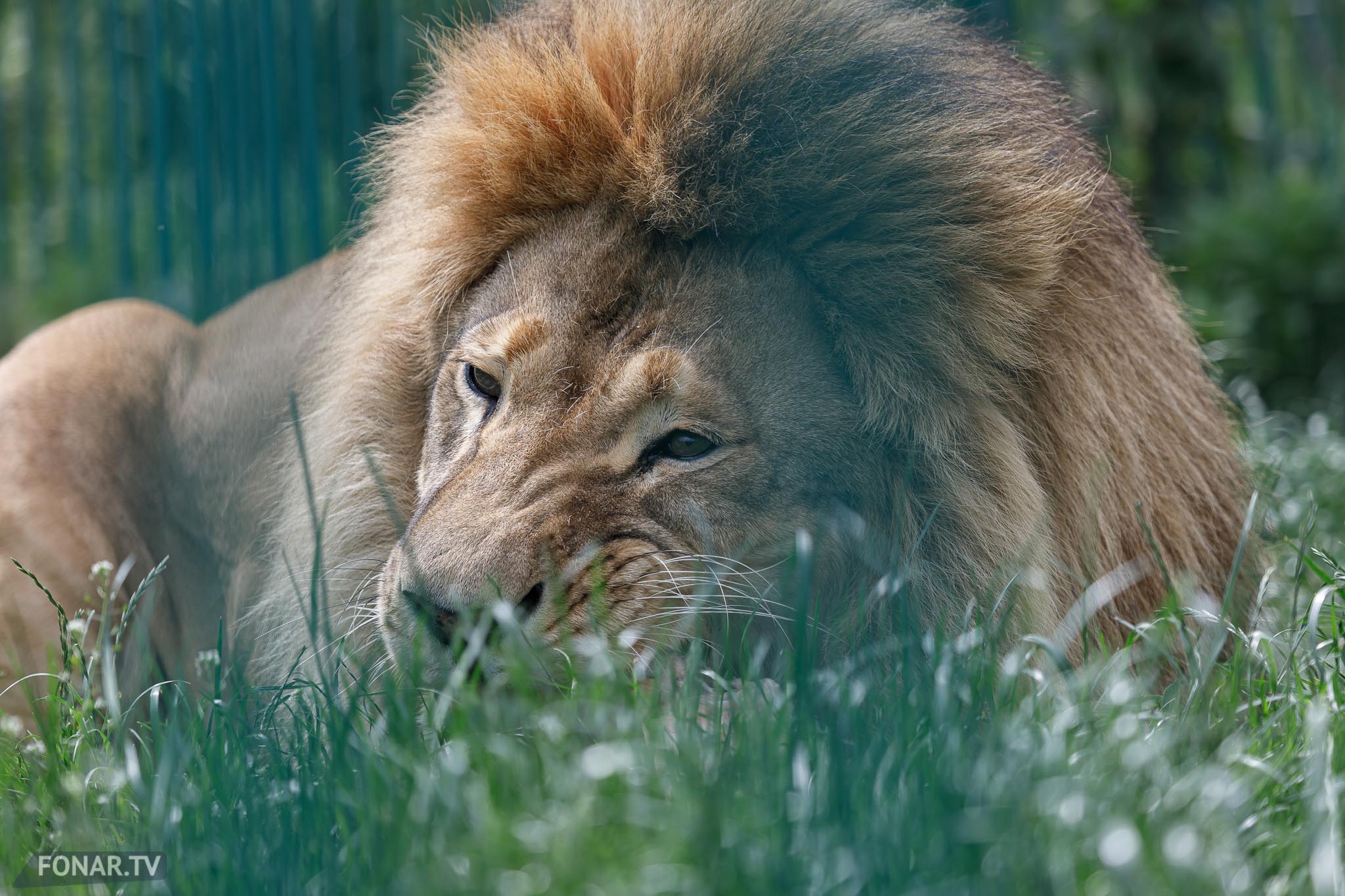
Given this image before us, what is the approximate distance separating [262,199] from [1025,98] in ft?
12.5

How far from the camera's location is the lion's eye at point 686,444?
7.37 ft

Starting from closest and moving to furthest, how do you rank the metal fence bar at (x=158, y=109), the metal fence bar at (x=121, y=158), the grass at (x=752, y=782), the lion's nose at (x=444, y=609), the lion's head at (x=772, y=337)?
the grass at (x=752, y=782), the lion's nose at (x=444, y=609), the lion's head at (x=772, y=337), the metal fence bar at (x=158, y=109), the metal fence bar at (x=121, y=158)

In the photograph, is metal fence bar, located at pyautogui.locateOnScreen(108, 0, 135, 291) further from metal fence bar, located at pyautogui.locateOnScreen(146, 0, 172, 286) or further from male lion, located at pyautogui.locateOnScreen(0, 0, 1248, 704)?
male lion, located at pyautogui.locateOnScreen(0, 0, 1248, 704)

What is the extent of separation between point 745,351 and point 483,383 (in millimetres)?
484

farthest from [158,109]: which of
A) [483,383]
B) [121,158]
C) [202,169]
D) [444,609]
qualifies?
[444,609]

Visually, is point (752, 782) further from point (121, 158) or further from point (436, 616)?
point (121, 158)

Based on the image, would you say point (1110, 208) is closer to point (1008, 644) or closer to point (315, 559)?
point (1008, 644)

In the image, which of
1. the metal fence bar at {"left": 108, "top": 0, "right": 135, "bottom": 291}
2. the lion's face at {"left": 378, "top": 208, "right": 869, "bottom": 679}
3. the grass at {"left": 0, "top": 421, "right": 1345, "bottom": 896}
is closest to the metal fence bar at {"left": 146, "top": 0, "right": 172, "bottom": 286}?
the metal fence bar at {"left": 108, "top": 0, "right": 135, "bottom": 291}

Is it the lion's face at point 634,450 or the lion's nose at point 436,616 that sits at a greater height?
the lion's face at point 634,450

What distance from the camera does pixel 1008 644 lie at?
2283mm

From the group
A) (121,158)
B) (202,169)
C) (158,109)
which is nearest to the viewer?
(202,169)

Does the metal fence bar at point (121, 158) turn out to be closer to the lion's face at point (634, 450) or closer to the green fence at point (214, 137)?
the green fence at point (214, 137)

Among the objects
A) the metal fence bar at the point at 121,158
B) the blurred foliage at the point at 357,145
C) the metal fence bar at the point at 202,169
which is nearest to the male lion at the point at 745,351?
the blurred foliage at the point at 357,145

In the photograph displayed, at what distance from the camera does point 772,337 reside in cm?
230
